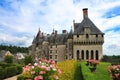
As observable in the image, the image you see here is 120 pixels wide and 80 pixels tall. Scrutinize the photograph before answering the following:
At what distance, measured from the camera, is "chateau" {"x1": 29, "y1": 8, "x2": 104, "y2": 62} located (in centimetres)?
6144

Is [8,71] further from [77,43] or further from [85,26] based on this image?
[85,26]

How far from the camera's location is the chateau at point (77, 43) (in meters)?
61.4

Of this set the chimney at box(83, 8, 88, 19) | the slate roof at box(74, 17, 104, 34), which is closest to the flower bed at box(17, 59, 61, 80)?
the slate roof at box(74, 17, 104, 34)

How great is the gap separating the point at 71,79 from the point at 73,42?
36944 millimetres

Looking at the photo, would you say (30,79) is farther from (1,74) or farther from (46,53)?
(46,53)

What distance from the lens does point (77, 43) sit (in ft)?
204

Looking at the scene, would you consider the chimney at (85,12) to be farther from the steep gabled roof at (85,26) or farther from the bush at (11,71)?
the bush at (11,71)

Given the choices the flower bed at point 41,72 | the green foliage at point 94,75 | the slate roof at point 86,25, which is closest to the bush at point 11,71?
the green foliage at point 94,75

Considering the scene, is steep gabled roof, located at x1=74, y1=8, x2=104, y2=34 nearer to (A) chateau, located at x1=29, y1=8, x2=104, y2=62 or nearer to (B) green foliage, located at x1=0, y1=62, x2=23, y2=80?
(A) chateau, located at x1=29, y1=8, x2=104, y2=62

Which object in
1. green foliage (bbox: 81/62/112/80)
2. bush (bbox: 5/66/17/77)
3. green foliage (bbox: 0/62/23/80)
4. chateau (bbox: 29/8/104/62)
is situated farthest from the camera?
chateau (bbox: 29/8/104/62)

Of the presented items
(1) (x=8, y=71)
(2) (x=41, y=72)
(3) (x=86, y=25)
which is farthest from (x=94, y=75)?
(3) (x=86, y=25)

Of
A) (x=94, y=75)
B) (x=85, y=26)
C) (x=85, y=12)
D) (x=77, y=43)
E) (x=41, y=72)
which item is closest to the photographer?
(x=41, y=72)

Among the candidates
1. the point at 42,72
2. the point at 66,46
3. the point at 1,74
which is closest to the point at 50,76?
the point at 42,72

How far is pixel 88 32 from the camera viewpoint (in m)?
61.8
